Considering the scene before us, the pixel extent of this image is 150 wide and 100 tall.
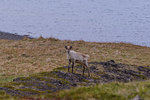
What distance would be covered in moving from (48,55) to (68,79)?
14.2 metres

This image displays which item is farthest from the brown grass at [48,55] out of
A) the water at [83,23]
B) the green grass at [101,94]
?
the water at [83,23]

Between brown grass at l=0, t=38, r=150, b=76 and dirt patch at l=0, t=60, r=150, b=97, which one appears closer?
dirt patch at l=0, t=60, r=150, b=97

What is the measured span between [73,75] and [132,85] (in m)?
5.27

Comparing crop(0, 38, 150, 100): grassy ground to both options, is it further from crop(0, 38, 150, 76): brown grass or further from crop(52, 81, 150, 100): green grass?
crop(52, 81, 150, 100): green grass

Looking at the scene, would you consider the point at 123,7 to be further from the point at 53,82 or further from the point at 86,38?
the point at 53,82

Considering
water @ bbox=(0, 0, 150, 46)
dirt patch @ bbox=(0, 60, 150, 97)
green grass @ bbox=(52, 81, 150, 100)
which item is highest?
water @ bbox=(0, 0, 150, 46)

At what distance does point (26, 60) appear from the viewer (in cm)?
2627

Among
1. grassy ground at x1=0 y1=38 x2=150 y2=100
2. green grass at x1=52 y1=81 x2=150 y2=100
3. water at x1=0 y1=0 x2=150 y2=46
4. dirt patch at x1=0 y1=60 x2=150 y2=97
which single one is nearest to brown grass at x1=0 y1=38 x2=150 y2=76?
grassy ground at x1=0 y1=38 x2=150 y2=100

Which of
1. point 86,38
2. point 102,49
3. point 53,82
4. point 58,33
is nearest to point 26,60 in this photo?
point 102,49

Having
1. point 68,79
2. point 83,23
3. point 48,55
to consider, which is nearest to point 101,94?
point 68,79

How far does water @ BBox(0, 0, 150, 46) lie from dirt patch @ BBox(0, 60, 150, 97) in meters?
28.7

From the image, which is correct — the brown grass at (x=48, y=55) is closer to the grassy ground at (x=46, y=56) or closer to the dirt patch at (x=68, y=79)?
the grassy ground at (x=46, y=56)

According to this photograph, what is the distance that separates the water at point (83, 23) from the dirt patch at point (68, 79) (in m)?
28.7

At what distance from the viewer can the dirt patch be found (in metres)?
12.9
